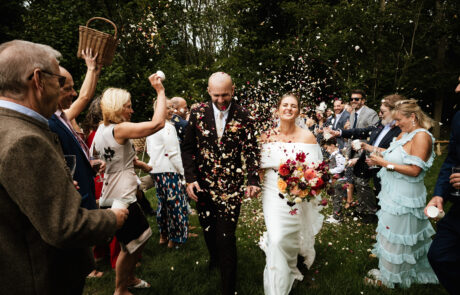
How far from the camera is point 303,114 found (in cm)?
446

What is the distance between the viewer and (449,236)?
9.21 feet

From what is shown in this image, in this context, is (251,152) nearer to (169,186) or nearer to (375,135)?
(169,186)

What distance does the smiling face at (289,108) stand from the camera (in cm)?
382

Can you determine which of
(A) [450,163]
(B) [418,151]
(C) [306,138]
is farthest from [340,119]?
(A) [450,163]

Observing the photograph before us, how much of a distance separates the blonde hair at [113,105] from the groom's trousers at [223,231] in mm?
1532

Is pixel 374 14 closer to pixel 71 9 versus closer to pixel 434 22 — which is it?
pixel 434 22

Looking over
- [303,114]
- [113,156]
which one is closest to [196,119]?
[113,156]

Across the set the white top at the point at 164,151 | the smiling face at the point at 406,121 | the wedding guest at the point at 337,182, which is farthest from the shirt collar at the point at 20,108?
the wedding guest at the point at 337,182

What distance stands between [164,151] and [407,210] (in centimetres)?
394

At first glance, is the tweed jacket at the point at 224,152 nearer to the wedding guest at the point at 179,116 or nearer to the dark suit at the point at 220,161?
the dark suit at the point at 220,161

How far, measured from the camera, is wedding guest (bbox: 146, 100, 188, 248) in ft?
16.6

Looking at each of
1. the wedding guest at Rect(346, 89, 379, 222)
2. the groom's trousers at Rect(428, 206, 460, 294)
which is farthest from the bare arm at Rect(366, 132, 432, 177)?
the wedding guest at Rect(346, 89, 379, 222)

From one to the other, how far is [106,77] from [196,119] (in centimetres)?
766

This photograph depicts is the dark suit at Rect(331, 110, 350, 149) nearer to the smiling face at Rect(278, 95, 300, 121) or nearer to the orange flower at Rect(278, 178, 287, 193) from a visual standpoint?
the smiling face at Rect(278, 95, 300, 121)
